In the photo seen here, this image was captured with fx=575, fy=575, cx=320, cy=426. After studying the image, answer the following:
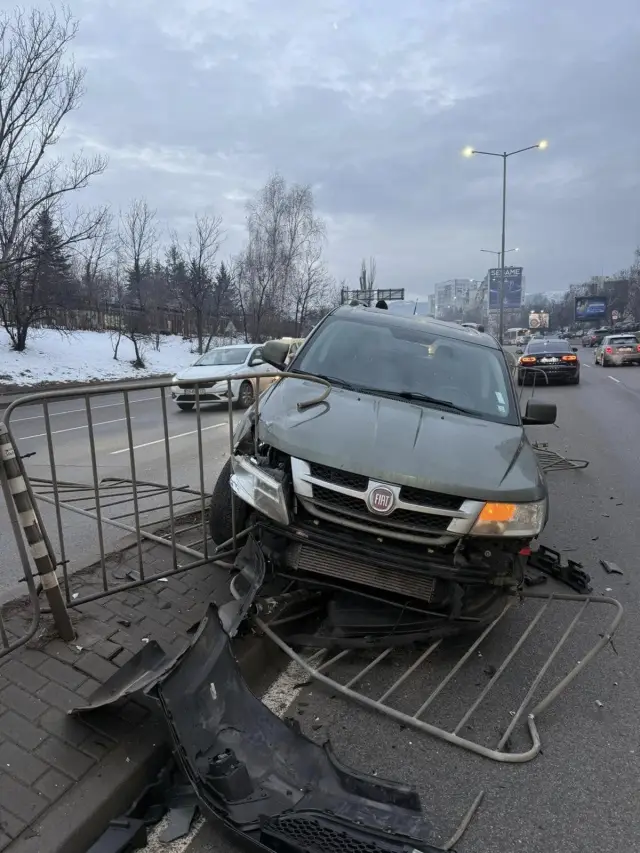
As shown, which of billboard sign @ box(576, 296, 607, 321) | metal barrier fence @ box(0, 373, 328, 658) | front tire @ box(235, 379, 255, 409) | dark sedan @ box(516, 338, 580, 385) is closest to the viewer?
metal barrier fence @ box(0, 373, 328, 658)

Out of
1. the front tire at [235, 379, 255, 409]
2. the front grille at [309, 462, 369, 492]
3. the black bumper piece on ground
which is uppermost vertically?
the front grille at [309, 462, 369, 492]

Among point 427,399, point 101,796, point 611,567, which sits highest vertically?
point 427,399

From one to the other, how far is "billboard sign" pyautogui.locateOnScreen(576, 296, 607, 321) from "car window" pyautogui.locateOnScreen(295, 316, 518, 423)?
303 feet

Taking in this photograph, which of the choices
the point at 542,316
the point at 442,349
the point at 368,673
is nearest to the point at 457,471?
the point at 368,673

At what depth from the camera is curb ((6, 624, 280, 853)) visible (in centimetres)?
199

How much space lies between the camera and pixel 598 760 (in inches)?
102

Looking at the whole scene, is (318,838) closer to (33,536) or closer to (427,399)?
(33,536)

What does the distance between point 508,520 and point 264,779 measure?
1654mm

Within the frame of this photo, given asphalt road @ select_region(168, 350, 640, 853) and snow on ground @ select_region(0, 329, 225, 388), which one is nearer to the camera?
asphalt road @ select_region(168, 350, 640, 853)

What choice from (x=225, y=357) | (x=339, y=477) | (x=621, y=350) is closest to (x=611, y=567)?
(x=339, y=477)

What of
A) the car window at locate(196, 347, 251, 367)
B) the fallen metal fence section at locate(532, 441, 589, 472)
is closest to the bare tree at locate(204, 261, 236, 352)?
the car window at locate(196, 347, 251, 367)

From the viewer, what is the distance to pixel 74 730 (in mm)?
2434

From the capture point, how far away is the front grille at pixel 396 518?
2969mm

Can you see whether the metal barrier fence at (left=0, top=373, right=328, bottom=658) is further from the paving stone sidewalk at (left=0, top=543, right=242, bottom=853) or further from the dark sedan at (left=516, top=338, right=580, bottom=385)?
the dark sedan at (left=516, top=338, right=580, bottom=385)
